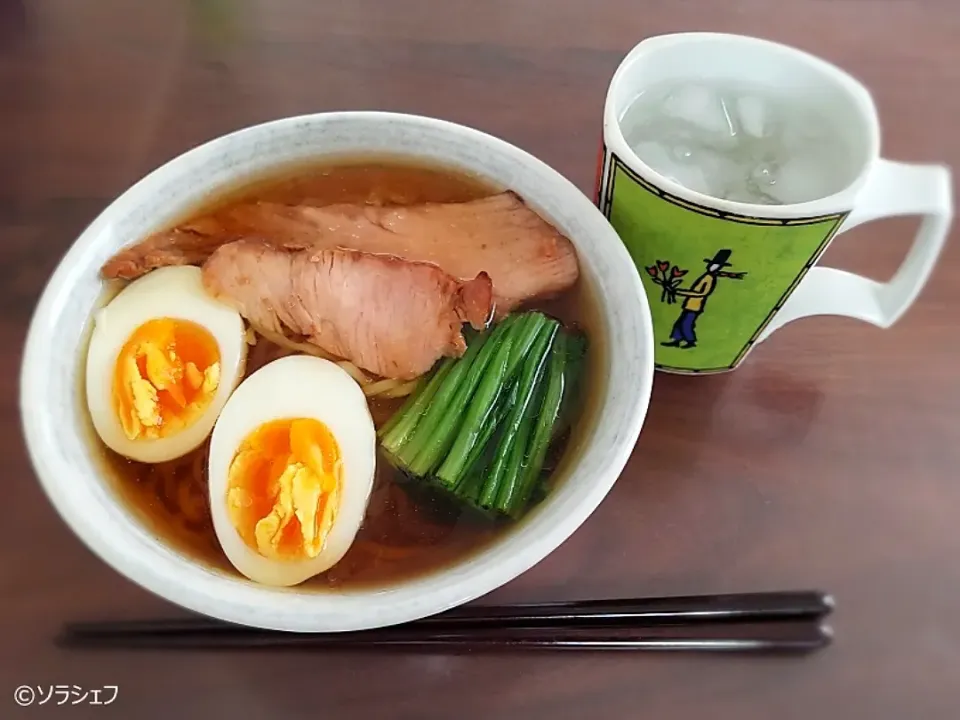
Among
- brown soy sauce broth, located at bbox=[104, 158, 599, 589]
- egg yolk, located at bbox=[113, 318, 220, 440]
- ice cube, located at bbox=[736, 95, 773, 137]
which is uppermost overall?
ice cube, located at bbox=[736, 95, 773, 137]

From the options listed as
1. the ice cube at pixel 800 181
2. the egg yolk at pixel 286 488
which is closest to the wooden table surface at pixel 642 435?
the egg yolk at pixel 286 488

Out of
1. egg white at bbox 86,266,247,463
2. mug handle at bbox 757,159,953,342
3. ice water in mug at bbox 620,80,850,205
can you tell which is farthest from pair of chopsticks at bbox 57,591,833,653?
ice water in mug at bbox 620,80,850,205

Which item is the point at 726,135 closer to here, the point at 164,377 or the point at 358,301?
the point at 358,301

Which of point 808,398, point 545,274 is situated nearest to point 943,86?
point 808,398

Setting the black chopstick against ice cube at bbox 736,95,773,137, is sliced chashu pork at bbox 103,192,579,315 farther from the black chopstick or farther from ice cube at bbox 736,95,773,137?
the black chopstick

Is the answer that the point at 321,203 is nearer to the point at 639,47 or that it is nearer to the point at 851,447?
the point at 639,47

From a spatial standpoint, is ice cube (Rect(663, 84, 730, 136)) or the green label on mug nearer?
the green label on mug
